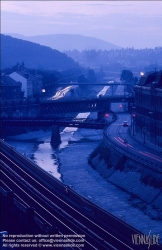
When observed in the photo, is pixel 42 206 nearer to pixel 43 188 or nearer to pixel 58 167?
pixel 43 188

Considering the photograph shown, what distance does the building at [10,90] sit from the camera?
40562mm

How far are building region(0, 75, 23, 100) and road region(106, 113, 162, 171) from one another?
1340cm

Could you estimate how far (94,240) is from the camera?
10.7m

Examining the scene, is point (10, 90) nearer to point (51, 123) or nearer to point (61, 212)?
point (51, 123)

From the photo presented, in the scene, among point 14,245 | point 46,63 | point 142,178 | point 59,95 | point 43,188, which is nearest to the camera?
point 14,245

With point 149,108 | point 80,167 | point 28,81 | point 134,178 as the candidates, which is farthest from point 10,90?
point 134,178

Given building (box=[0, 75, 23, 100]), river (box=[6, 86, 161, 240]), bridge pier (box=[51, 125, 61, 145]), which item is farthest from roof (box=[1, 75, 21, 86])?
bridge pier (box=[51, 125, 61, 145])

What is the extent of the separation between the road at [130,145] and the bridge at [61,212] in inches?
134

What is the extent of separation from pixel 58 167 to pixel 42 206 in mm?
8591

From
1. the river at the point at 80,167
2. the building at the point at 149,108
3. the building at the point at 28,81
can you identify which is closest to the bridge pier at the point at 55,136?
the river at the point at 80,167

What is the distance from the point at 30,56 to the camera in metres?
89.6

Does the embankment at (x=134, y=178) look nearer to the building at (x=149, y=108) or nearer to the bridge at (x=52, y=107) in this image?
the building at (x=149, y=108)

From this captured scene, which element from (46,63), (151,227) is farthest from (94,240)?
(46,63)

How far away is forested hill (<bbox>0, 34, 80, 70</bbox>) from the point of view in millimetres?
85250
